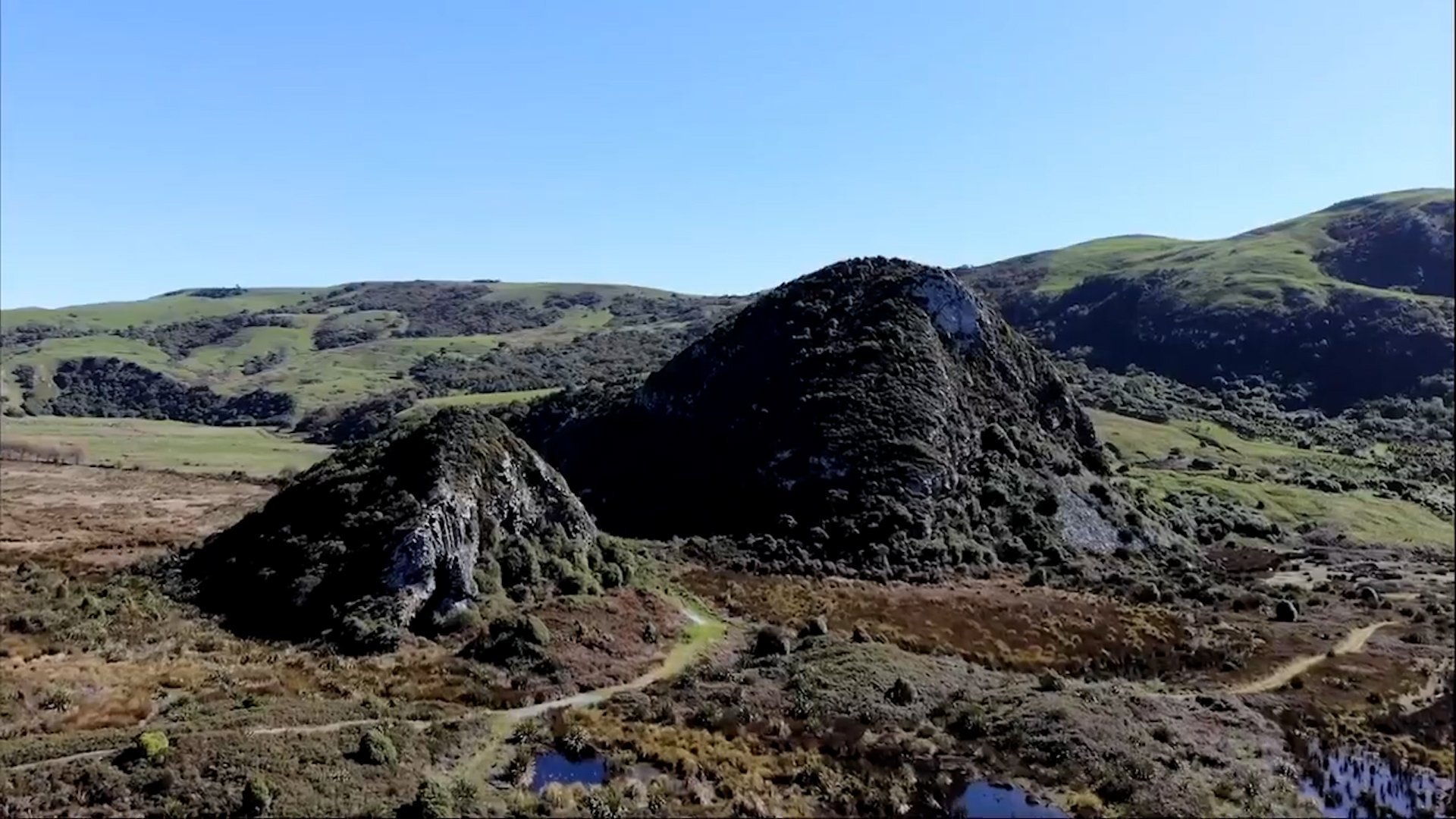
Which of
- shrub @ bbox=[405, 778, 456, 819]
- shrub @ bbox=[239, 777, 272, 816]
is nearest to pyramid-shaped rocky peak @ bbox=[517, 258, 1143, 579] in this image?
shrub @ bbox=[405, 778, 456, 819]

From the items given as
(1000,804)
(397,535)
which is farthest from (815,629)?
(397,535)

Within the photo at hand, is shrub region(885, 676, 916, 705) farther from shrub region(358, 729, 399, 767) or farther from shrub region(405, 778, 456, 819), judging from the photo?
shrub region(358, 729, 399, 767)

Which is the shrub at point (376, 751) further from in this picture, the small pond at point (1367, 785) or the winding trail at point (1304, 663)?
the winding trail at point (1304, 663)

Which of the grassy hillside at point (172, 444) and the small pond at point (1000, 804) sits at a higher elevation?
the grassy hillside at point (172, 444)

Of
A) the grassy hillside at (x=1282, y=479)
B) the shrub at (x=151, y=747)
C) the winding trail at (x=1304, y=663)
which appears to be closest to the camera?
the shrub at (x=151, y=747)

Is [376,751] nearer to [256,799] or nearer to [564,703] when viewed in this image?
[256,799]

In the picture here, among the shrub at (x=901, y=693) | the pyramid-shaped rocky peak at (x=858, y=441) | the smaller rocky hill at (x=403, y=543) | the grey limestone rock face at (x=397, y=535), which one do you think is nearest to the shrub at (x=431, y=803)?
the smaller rocky hill at (x=403, y=543)

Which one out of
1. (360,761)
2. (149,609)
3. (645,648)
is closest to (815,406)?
(645,648)
